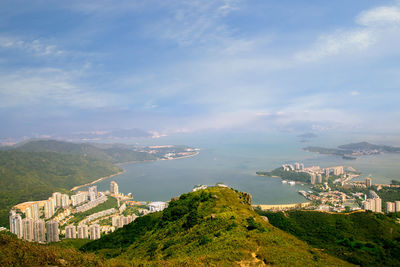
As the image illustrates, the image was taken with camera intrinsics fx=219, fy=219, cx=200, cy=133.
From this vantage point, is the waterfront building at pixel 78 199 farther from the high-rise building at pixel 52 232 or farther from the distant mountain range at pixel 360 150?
the distant mountain range at pixel 360 150

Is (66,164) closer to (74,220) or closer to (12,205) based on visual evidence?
(12,205)

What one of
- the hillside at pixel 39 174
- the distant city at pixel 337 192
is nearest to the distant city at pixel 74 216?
the hillside at pixel 39 174

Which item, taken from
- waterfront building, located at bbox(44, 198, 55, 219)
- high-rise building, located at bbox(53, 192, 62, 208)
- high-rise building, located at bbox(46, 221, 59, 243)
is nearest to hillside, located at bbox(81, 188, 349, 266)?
high-rise building, located at bbox(46, 221, 59, 243)

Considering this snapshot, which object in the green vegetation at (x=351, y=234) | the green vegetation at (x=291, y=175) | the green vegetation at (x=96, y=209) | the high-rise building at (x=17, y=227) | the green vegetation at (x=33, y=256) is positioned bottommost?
the green vegetation at (x=96, y=209)

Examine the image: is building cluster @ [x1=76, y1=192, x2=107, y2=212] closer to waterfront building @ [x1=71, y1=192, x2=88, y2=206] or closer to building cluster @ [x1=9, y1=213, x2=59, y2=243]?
waterfront building @ [x1=71, y1=192, x2=88, y2=206]

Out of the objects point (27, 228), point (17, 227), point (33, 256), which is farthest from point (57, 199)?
point (33, 256)

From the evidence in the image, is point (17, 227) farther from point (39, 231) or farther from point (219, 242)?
point (219, 242)

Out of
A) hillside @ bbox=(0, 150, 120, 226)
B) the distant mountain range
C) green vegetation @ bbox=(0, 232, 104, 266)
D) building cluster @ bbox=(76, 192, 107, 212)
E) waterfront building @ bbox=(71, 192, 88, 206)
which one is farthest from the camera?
the distant mountain range
